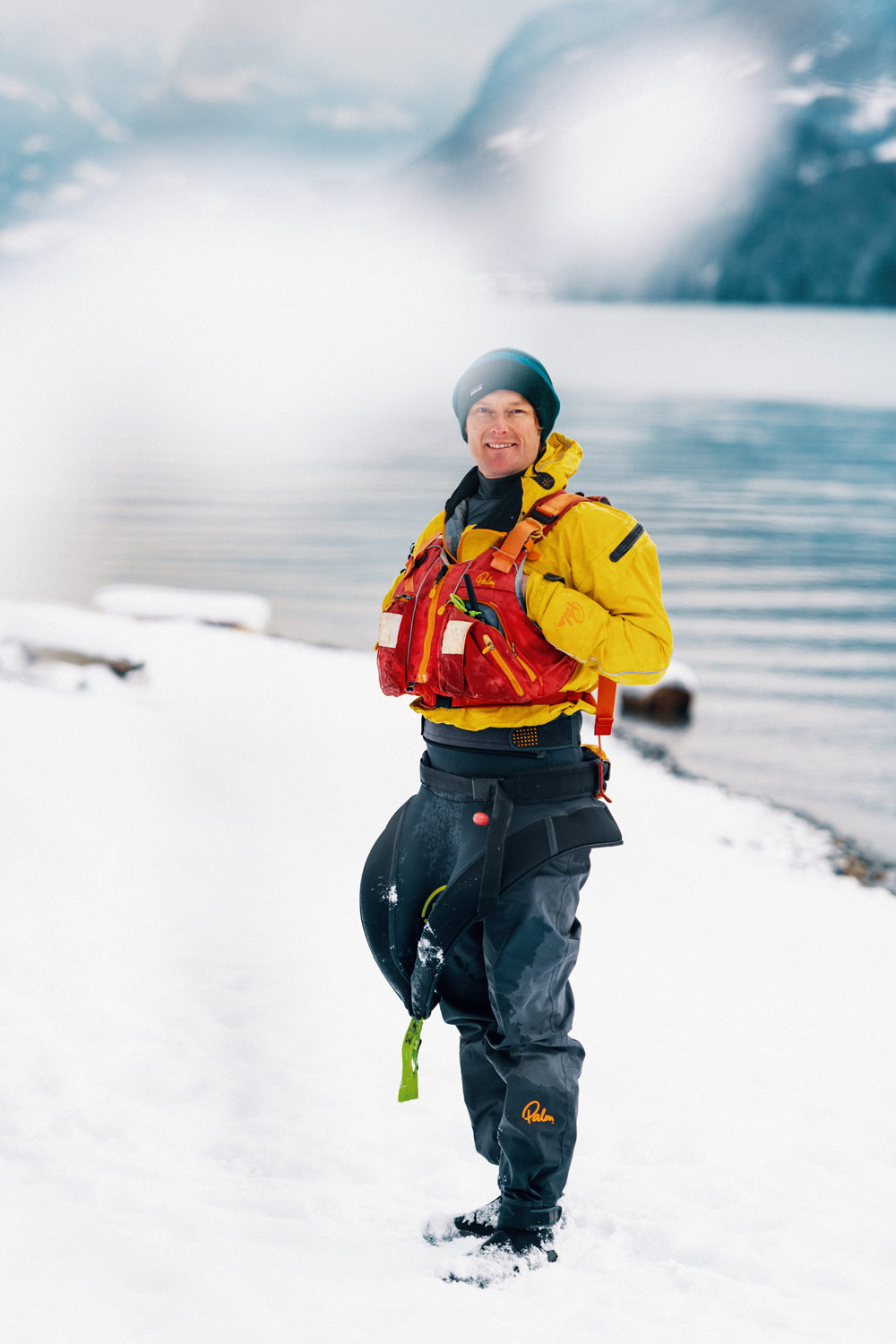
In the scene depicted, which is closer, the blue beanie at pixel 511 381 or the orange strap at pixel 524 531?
the orange strap at pixel 524 531

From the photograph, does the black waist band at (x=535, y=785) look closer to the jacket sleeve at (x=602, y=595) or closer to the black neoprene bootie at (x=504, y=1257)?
the jacket sleeve at (x=602, y=595)

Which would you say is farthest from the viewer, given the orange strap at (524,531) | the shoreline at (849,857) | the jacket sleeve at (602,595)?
the shoreline at (849,857)

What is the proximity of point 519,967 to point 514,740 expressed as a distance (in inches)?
24.3

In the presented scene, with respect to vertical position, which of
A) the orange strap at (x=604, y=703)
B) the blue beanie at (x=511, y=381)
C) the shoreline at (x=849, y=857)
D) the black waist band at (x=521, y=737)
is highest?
the blue beanie at (x=511, y=381)

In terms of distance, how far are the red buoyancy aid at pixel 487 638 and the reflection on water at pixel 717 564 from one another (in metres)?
8.87

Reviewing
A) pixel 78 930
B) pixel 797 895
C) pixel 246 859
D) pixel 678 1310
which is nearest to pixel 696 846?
pixel 797 895

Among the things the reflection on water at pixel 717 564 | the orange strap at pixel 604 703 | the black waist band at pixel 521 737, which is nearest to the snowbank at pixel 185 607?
the reflection on water at pixel 717 564

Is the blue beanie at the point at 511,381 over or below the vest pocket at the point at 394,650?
over

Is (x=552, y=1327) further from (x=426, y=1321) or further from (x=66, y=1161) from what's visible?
(x=66, y=1161)

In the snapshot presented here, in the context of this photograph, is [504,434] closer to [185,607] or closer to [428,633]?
[428,633]

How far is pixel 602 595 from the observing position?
299cm

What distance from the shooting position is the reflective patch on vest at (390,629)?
3.21 meters

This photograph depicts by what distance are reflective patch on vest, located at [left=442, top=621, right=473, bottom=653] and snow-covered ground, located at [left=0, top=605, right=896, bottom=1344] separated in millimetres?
1733

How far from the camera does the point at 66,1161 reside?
3562 mm
